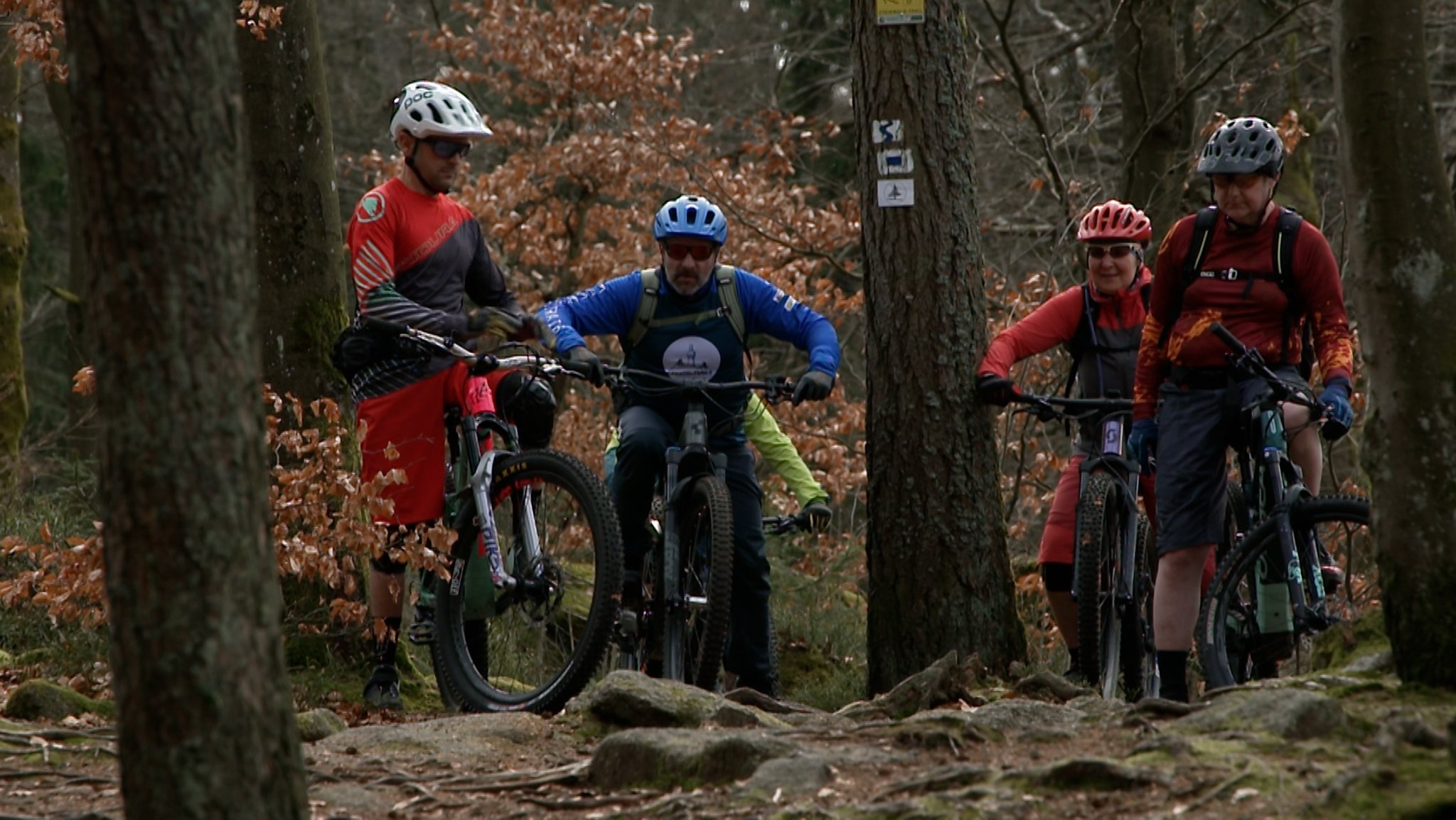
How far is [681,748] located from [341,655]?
345 centimetres

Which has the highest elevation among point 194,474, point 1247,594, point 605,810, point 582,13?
point 582,13

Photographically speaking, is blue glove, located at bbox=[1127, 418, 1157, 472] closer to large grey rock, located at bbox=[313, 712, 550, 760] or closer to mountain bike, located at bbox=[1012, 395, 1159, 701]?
mountain bike, located at bbox=[1012, 395, 1159, 701]

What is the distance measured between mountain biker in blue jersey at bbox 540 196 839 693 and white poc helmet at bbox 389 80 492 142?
2.75ft

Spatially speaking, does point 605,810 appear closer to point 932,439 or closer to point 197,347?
point 197,347

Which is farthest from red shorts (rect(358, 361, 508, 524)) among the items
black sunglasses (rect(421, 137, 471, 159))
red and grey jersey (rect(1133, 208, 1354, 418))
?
red and grey jersey (rect(1133, 208, 1354, 418))

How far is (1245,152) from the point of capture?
620 cm

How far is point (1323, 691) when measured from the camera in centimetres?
472

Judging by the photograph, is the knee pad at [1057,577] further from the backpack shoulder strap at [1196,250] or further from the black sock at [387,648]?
the black sock at [387,648]

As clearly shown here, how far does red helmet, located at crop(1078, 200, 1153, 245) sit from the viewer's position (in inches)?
292

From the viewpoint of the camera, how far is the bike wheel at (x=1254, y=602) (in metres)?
6.06

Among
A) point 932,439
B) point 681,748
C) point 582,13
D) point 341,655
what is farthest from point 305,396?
point 582,13

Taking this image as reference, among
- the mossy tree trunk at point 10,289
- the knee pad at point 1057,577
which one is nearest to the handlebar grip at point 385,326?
the knee pad at point 1057,577

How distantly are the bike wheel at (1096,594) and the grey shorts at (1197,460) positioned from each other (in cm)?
54

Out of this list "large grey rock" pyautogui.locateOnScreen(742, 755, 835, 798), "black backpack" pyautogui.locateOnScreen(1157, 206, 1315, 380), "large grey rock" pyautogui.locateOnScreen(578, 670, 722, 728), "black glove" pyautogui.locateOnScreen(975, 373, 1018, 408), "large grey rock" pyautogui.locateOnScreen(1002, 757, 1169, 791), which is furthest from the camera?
"black glove" pyautogui.locateOnScreen(975, 373, 1018, 408)
